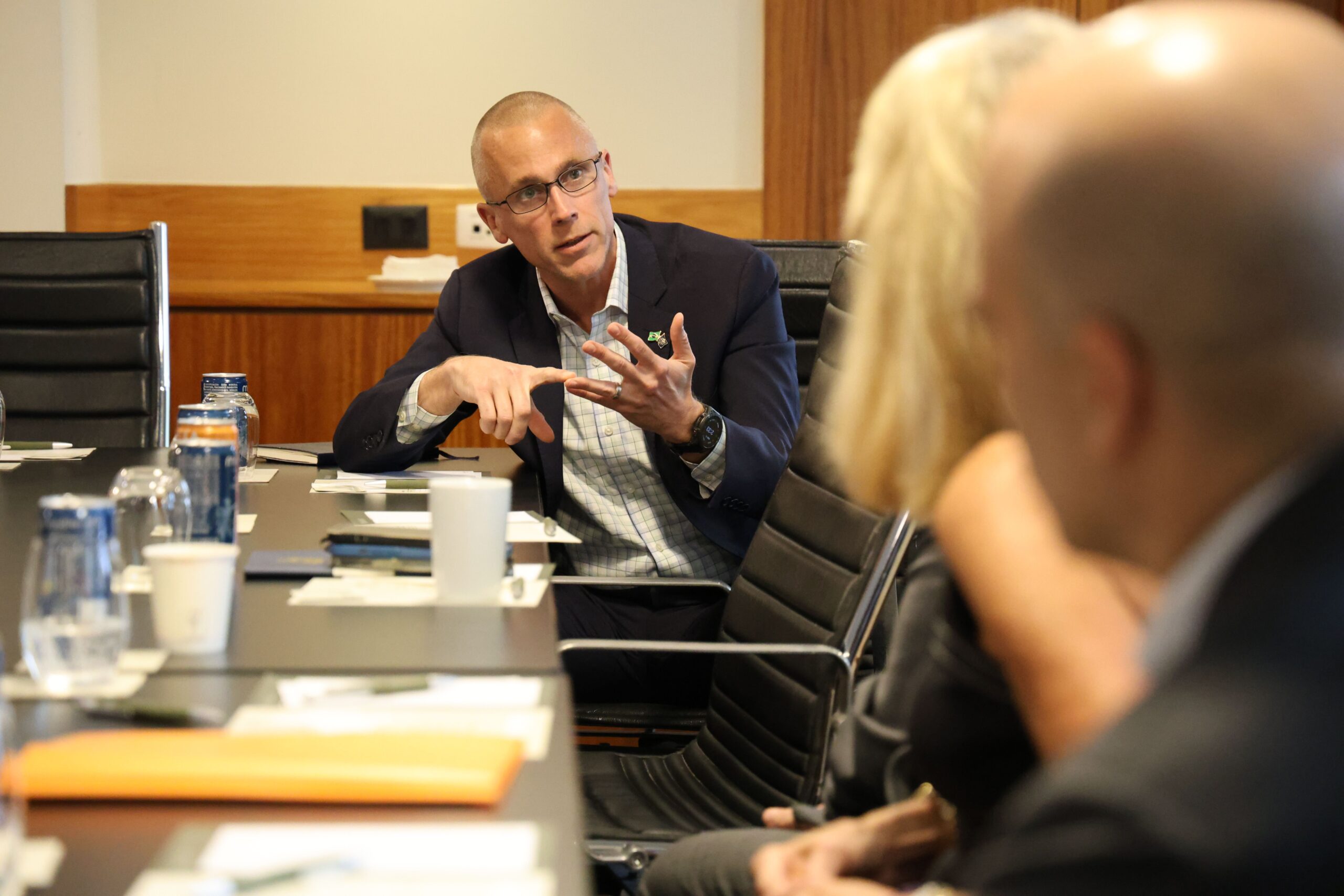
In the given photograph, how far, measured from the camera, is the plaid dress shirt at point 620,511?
2.23 metres

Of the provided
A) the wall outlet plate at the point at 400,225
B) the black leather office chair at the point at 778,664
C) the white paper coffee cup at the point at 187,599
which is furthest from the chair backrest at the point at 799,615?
the wall outlet plate at the point at 400,225

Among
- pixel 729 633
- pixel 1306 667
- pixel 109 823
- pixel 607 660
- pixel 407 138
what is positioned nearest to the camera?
pixel 1306 667

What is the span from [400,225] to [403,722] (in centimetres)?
353

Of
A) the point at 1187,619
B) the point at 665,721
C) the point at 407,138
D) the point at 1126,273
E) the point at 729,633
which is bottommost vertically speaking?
the point at 665,721

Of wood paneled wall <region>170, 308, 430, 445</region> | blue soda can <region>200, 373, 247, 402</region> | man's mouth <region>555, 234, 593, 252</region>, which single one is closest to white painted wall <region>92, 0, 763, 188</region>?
wood paneled wall <region>170, 308, 430, 445</region>

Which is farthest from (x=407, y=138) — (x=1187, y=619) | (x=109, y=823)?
(x=1187, y=619)

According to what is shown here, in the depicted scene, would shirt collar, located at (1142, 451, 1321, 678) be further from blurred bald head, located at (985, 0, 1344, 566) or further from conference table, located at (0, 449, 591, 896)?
conference table, located at (0, 449, 591, 896)

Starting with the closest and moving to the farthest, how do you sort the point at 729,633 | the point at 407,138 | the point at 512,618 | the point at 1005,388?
the point at 1005,388, the point at 512,618, the point at 729,633, the point at 407,138

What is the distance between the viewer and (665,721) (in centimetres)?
181

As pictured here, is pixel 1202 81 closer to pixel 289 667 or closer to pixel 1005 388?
pixel 1005 388

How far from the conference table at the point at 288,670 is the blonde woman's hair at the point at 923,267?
0.90 ft

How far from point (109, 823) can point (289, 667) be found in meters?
0.29

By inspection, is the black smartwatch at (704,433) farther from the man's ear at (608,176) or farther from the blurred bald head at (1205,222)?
the blurred bald head at (1205,222)

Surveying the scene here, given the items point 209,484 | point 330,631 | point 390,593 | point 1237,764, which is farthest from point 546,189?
point 1237,764
